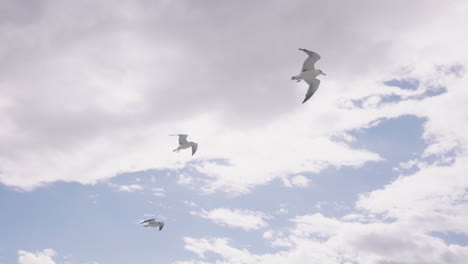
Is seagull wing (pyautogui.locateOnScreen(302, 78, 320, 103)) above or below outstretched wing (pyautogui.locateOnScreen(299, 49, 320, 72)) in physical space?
below

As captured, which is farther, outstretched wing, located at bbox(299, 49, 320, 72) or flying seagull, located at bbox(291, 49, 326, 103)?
flying seagull, located at bbox(291, 49, 326, 103)

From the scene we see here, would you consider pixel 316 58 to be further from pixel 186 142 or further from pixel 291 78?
pixel 186 142

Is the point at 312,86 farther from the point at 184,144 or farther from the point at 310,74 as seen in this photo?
the point at 184,144

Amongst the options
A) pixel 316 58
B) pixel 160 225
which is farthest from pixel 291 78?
pixel 160 225

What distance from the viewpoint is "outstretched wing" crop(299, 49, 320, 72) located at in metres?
55.0

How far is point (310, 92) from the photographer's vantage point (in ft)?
193

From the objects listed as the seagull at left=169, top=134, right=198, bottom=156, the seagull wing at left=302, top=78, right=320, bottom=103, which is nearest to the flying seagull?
the seagull wing at left=302, top=78, right=320, bottom=103

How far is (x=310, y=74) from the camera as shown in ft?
189

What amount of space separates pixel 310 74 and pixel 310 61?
222 cm

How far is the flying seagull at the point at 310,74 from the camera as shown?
182 ft

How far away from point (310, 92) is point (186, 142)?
101 feet

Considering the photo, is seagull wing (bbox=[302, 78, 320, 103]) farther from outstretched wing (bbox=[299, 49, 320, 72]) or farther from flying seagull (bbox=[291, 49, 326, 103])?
outstretched wing (bbox=[299, 49, 320, 72])

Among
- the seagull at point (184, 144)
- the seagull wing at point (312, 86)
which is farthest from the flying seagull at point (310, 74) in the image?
the seagull at point (184, 144)

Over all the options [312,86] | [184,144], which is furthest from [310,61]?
[184,144]
